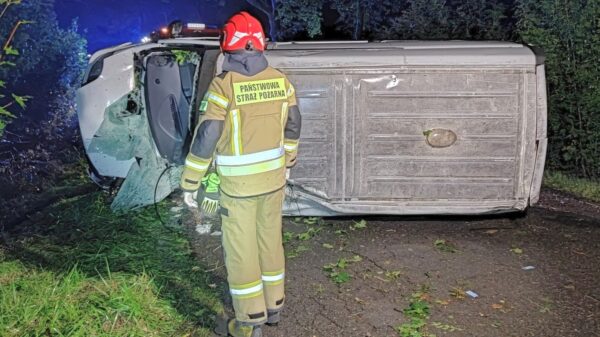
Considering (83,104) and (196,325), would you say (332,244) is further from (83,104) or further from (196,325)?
(83,104)

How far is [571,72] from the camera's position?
6.98m

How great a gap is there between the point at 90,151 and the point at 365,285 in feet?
10.0

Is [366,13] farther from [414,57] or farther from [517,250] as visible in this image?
[517,250]

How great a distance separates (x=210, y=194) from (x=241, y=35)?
3.37 ft

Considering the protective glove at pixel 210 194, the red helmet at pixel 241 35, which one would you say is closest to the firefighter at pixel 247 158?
the red helmet at pixel 241 35

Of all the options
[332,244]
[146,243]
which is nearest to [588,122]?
[332,244]

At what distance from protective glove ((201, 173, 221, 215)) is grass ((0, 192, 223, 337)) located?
29.1 inches

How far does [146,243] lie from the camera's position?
5391 mm

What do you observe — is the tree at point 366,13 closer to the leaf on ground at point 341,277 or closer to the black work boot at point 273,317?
the leaf on ground at point 341,277

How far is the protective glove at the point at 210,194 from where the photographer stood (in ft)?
13.1

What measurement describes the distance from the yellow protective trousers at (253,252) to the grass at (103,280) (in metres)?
0.44

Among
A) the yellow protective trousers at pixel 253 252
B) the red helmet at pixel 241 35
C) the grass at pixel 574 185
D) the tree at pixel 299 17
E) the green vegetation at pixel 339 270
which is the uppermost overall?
the red helmet at pixel 241 35

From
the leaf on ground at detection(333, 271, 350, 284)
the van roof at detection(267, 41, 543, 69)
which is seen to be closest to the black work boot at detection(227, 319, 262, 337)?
the leaf on ground at detection(333, 271, 350, 284)

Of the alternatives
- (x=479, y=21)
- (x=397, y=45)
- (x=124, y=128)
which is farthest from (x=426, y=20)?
(x=124, y=128)
